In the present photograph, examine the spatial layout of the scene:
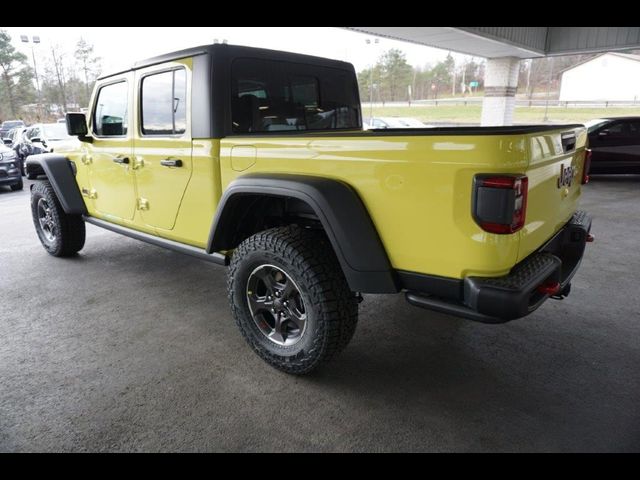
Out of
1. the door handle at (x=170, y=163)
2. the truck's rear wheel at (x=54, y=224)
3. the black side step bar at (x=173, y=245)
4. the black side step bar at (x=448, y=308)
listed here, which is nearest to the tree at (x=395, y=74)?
the truck's rear wheel at (x=54, y=224)

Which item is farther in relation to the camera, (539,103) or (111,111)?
(539,103)

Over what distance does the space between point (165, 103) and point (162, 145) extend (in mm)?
299

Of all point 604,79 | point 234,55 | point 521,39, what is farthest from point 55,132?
point 604,79

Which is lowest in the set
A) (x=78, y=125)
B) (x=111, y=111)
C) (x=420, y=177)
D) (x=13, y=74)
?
(x=420, y=177)

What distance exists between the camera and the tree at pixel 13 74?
28.3 meters

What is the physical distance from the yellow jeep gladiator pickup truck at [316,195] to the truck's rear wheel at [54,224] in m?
0.90

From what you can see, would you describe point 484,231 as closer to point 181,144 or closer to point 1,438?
point 181,144

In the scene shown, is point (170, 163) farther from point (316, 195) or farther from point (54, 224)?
point (54, 224)

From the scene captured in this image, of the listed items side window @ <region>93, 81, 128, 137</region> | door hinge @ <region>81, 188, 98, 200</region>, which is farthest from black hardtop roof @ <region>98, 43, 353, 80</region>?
door hinge @ <region>81, 188, 98, 200</region>

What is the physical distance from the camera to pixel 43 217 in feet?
15.9

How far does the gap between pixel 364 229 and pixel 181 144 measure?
1.50m

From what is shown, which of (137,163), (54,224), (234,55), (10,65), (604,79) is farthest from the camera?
(604,79)

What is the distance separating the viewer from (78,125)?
3779 mm
